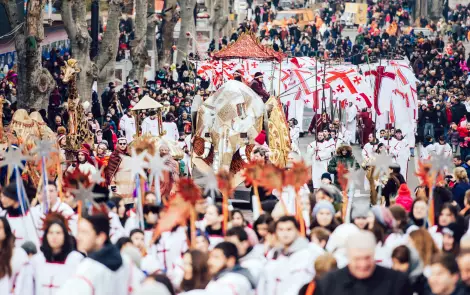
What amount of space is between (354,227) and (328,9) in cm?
6265

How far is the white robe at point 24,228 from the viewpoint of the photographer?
12.7m

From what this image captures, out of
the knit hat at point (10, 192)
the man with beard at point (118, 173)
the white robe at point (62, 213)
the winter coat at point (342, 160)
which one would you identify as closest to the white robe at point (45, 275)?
the white robe at point (62, 213)

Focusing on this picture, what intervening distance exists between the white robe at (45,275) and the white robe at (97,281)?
0.90 metres

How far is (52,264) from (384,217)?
2.97 m

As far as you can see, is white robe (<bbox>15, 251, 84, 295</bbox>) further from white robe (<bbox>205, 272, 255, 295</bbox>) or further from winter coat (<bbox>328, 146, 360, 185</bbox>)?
winter coat (<bbox>328, 146, 360, 185</bbox>)

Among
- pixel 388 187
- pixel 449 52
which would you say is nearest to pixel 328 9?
pixel 449 52

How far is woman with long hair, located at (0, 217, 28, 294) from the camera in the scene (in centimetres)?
1067

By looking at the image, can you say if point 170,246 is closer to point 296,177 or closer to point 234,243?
point 296,177

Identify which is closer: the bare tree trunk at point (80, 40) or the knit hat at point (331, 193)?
the knit hat at point (331, 193)

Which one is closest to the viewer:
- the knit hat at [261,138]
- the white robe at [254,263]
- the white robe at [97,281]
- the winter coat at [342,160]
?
the white robe at [97,281]

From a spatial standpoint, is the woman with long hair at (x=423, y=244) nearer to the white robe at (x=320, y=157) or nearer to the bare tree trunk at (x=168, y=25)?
the white robe at (x=320, y=157)

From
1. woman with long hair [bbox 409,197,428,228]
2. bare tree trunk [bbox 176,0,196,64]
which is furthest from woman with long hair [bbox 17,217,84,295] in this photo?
bare tree trunk [bbox 176,0,196,64]

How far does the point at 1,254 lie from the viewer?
1073cm

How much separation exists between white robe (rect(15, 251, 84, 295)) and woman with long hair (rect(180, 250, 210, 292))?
3.79 feet
